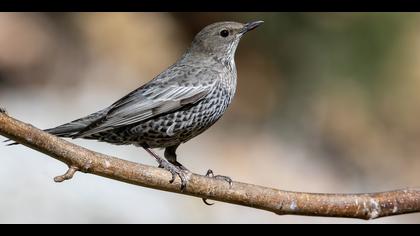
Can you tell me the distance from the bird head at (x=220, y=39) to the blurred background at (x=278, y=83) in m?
3.05

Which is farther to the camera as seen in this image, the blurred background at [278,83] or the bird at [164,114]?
the blurred background at [278,83]

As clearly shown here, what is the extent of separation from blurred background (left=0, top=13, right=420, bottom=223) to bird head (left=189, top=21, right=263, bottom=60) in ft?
10.0

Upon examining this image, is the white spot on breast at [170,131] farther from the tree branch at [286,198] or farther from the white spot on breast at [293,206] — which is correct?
the white spot on breast at [293,206]

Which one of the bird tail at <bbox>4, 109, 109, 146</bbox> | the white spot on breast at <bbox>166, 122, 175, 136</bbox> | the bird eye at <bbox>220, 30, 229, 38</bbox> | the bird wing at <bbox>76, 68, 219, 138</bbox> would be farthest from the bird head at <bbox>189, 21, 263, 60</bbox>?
the bird tail at <bbox>4, 109, 109, 146</bbox>

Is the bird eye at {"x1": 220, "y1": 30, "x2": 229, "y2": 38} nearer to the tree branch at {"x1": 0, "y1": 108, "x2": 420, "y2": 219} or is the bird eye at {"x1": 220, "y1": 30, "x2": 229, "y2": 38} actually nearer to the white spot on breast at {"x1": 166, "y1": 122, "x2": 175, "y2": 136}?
the white spot on breast at {"x1": 166, "y1": 122, "x2": 175, "y2": 136}

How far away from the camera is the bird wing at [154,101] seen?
5.21 m

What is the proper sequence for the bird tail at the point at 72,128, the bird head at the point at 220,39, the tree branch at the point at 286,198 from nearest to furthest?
the tree branch at the point at 286,198 → the bird tail at the point at 72,128 → the bird head at the point at 220,39

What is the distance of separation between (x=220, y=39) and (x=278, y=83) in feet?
13.7

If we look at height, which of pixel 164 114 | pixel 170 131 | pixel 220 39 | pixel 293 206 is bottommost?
pixel 293 206

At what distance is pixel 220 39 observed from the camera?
592 centimetres

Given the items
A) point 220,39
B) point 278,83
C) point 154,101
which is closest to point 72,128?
point 154,101

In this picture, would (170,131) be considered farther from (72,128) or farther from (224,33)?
(224,33)

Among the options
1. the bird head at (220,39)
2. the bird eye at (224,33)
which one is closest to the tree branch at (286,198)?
the bird head at (220,39)

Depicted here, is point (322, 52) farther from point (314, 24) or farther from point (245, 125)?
point (245, 125)
